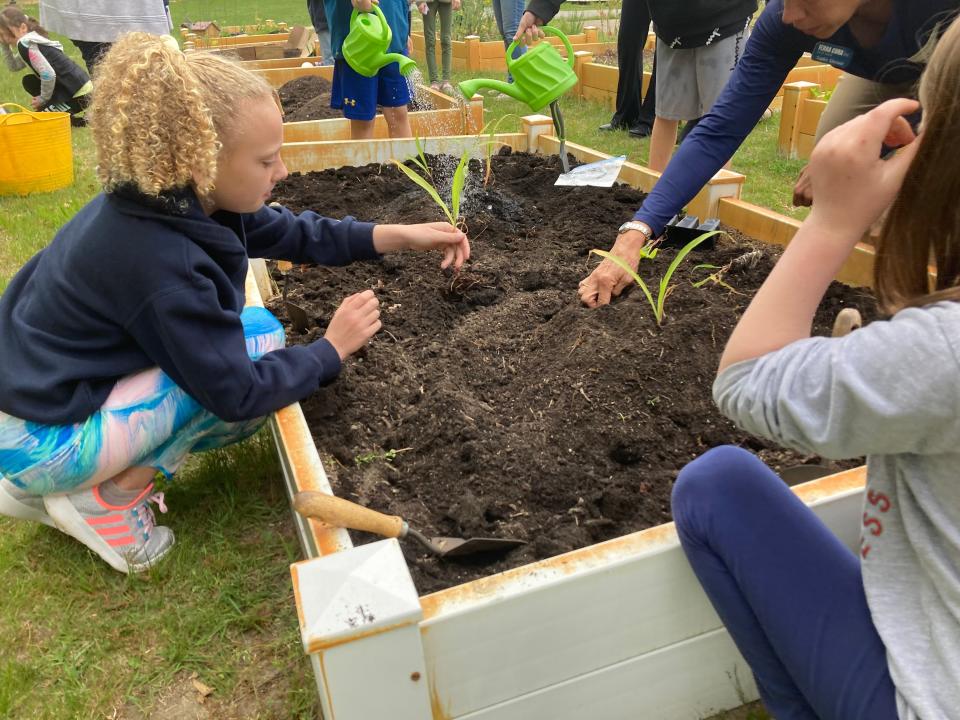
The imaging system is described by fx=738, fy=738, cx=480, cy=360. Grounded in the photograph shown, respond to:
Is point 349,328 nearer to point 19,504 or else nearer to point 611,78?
point 19,504

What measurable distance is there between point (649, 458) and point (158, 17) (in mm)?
4013

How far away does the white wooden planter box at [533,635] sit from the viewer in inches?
43.3

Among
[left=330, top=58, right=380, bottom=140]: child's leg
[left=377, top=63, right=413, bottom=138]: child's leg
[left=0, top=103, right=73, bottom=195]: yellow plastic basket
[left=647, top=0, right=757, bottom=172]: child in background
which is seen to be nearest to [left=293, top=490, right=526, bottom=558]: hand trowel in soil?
[left=647, top=0, right=757, bottom=172]: child in background

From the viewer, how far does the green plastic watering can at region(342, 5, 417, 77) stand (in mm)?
3510

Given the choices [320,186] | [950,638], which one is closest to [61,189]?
[320,186]

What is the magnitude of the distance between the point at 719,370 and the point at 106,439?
1.42 metres

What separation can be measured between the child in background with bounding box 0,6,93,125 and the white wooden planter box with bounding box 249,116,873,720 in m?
7.18

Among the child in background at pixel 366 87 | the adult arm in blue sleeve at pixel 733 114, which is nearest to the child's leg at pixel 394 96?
the child in background at pixel 366 87

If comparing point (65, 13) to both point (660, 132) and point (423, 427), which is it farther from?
point (423, 427)

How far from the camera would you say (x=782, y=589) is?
3.76 feet

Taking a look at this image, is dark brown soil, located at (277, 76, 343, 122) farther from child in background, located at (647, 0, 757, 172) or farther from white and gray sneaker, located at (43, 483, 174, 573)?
white and gray sneaker, located at (43, 483, 174, 573)

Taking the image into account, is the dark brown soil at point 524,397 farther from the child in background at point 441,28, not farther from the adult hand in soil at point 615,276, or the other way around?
the child in background at point 441,28

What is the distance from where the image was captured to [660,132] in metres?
4.01

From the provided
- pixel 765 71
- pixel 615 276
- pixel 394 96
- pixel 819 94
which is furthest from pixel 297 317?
pixel 819 94
